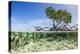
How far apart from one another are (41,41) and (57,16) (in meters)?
0.32

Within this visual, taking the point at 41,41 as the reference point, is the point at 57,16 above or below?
above

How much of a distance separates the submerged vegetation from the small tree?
11 centimetres

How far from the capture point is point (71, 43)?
6.59ft

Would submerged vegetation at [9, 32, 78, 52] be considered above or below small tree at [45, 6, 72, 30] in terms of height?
below

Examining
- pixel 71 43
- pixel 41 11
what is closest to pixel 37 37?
pixel 41 11

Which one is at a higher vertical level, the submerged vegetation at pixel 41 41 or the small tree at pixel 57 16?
the small tree at pixel 57 16

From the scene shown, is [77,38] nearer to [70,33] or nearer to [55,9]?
[70,33]

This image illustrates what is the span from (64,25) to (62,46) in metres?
0.23

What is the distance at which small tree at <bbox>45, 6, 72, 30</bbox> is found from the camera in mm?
1929

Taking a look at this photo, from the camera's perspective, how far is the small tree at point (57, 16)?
1929 millimetres

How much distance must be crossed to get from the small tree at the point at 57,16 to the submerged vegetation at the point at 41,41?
0.11 meters

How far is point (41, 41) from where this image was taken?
190 centimetres

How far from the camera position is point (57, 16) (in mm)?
1959

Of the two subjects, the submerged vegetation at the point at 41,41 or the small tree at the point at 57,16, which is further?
the small tree at the point at 57,16
